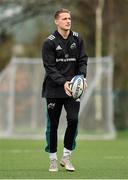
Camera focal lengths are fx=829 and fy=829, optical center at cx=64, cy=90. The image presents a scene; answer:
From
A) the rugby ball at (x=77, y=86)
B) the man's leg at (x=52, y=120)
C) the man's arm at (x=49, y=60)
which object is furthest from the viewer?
the man's leg at (x=52, y=120)

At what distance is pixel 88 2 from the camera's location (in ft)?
102

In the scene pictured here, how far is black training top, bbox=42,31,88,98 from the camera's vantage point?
38.5 feet

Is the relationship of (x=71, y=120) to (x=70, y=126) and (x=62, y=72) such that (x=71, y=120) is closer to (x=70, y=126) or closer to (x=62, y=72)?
(x=70, y=126)

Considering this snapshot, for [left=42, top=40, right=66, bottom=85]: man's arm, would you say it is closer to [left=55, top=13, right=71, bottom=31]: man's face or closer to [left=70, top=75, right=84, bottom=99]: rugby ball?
[left=70, top=75, right=84, bottom=99]: rugby ball

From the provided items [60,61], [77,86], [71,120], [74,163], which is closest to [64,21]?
[60,61]

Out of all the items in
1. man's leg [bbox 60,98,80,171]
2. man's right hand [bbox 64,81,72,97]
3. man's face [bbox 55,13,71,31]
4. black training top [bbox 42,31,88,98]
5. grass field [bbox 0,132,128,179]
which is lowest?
grass field [bbox 0,132,128,179]

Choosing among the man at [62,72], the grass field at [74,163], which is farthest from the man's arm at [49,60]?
the grass field at [74,163]

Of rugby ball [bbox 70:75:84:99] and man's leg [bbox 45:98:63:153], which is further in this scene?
man's leg [bbox 45:98:63:153]

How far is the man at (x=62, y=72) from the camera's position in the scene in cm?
1174

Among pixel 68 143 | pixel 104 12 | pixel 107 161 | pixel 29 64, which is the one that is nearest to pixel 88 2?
pixel 104 12

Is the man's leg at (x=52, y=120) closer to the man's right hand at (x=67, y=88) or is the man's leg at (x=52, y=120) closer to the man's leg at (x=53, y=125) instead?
the man's leg at (x=53, y=125)

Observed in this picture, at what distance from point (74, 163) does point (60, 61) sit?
2.47 metres

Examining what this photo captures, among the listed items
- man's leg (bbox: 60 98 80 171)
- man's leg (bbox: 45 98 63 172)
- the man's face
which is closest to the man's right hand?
man's leg (bbox: 60 98 80 171)

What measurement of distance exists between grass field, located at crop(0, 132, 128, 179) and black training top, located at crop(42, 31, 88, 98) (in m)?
1.18
